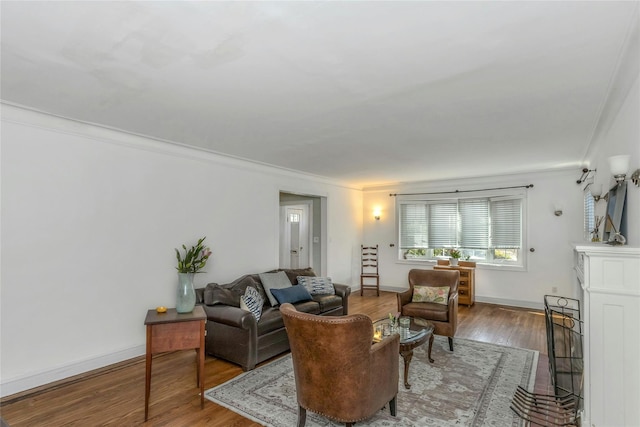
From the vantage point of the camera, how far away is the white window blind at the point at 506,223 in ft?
20.4

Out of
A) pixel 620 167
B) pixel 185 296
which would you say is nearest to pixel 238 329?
pixel 185 296

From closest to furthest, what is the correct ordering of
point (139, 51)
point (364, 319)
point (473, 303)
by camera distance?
point (139, 51)
point (364, 319)
point (473, 303)

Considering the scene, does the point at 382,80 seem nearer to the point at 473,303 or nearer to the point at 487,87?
the point at 487,87

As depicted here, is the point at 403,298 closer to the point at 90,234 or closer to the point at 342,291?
the point at 342,291

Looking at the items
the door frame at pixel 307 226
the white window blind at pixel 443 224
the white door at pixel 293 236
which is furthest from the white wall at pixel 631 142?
the white door at pixel 293 236

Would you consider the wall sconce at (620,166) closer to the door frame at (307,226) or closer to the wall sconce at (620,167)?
the wall sconce at (620,167)

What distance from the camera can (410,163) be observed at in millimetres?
5246

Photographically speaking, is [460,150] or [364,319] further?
[460,150]

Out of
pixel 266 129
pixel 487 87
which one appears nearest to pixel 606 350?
pixel 487 87

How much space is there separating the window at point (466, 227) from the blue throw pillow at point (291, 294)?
368 cm

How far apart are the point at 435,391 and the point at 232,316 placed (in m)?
2.09

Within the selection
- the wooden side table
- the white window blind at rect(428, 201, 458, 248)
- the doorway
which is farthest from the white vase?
the white window blind at rect(428, 201, 458, 248)

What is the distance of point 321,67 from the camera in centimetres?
215

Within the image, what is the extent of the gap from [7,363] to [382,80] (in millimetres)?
3924
